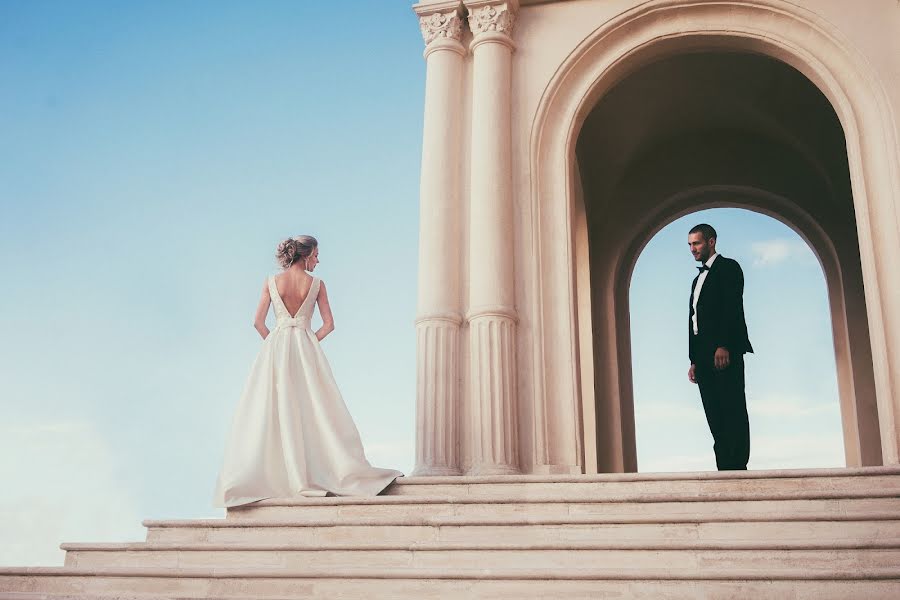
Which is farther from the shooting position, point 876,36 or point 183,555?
point 876,36

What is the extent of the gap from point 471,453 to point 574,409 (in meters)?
1.06

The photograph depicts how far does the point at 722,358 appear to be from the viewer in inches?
350

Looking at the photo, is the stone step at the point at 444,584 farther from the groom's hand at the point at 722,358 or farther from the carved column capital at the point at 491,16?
the carved column capital at the point at 491,16

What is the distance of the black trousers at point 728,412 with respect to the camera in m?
8.85

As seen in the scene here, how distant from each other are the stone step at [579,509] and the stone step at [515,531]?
56mm

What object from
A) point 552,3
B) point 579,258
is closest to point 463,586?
point 552,3

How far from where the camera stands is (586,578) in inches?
Result: 215

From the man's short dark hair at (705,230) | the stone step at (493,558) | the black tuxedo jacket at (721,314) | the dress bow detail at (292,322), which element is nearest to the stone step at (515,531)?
the stone step at (493,558)

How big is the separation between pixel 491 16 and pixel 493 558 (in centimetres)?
630

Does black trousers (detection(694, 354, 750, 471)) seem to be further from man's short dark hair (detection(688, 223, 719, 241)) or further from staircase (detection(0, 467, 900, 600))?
staircase (detection(0, 467, 900, 600))

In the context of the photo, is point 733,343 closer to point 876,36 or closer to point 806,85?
point 876,36

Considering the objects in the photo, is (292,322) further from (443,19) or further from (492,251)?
(443,19)

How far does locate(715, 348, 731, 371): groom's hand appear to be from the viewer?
888 centimetres

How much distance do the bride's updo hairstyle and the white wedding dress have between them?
Answer: 619 mm
